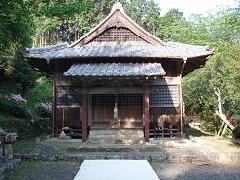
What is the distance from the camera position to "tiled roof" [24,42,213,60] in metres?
18.2

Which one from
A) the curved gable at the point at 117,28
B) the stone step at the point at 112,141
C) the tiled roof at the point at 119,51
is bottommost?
the stone step at the point at 112,141

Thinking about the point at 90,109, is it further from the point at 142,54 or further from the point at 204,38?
the point at 204,38

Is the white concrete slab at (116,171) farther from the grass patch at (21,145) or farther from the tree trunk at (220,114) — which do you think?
the tree trunk at (220,114)

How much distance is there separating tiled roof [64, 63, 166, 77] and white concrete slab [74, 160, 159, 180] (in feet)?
36.8

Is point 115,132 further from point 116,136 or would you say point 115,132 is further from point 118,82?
point 118,82

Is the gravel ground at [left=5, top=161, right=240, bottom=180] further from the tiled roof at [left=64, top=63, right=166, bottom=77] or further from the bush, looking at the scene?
the bush

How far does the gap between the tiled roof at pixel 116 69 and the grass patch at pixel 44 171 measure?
15.0ft

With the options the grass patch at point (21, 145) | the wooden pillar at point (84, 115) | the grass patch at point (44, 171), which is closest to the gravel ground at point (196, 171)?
the grass patch at point (44, 171)

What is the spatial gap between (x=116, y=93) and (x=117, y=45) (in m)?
2.64

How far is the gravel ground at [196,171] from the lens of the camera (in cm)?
1140

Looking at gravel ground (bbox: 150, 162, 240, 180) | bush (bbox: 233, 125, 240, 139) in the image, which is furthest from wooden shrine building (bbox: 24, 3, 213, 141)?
gravel ground (bbox: 150, 162, 240, 180)

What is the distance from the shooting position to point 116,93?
1861 cm

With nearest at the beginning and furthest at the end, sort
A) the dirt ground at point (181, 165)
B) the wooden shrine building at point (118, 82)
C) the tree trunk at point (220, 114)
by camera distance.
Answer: the dirt ground at point (181, 165)
the wooden shrine building at point (118, 82)
the tree trunk at point (220, 114)

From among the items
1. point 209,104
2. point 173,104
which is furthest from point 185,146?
point 209,104
